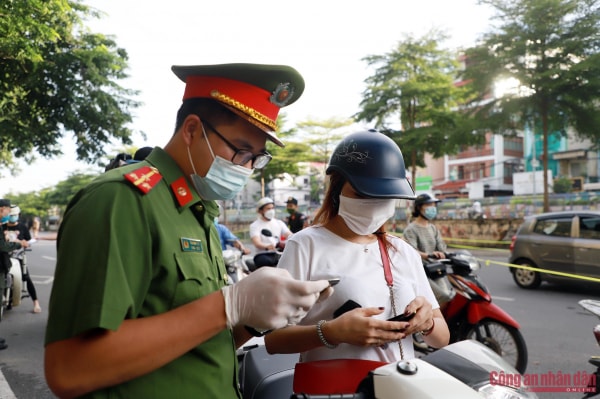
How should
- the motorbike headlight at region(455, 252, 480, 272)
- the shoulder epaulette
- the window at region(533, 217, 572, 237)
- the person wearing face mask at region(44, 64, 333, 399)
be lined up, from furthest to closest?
the window at region(533, 217, 572, 237), the motorbike headlight at region(455, 252, 480, 272), the shoulder epaulette, the person wearing face mask at region(44, 64, 333, 399)

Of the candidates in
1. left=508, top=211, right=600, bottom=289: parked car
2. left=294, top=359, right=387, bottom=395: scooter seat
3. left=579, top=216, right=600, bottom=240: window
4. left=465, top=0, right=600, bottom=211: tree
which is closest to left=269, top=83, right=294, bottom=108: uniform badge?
left=294, top=359, right=387, bottom=395: scooter seat

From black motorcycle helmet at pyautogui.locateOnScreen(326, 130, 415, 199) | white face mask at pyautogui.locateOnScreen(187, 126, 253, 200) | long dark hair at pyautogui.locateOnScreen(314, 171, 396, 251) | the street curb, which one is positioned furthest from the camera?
the street curb

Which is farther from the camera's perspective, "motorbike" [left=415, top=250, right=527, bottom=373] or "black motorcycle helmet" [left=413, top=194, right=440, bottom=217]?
"black motorcycle helmet" [left=413, top=194, right=440, bottom=217]

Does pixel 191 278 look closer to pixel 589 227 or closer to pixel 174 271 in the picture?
pixel 174 271

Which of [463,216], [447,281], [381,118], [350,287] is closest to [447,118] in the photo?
[381,118]

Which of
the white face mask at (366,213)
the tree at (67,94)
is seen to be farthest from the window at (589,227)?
the tree at (67,94)

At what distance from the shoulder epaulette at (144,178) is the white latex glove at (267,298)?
309mm

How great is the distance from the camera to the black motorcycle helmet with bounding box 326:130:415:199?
1.93 metres

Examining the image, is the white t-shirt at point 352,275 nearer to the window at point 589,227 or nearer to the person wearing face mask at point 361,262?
the person wearing face mask at point 361,262

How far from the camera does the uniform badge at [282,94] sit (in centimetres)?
141

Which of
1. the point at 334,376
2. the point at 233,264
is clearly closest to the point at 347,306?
the point at 334,376

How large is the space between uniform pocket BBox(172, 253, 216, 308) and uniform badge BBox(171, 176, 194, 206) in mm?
150

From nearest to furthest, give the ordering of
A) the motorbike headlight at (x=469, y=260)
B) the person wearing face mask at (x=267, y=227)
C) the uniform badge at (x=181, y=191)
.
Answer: the uniform badge at (x=181, y=191) → the motorbike headlight at (x=469, y=260) → the person wearing face mask at (x=267, y=227)

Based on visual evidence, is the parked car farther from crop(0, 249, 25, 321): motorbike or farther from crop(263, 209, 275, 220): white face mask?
crop(0, 249, 25, 321): motorbike
